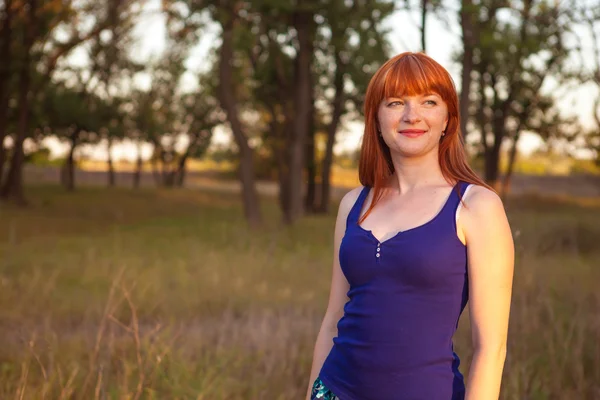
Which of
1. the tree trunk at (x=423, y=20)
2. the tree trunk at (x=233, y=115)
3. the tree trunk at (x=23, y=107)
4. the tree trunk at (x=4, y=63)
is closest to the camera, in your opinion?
the tree trunk at (x=423, y=20)

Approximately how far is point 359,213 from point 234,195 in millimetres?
41002

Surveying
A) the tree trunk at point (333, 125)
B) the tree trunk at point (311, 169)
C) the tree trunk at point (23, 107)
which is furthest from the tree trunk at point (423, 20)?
the tree trunk at point (23, 107)

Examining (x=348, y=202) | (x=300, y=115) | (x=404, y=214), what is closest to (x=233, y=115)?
(x=300, y=115)

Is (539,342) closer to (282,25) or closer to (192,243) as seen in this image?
(192,243)

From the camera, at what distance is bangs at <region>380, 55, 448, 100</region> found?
7.48ft

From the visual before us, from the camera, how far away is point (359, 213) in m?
2.49

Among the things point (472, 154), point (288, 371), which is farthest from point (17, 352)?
point (472, 154)

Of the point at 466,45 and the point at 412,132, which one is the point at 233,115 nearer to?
the point at 466,45

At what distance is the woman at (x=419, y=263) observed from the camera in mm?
2123

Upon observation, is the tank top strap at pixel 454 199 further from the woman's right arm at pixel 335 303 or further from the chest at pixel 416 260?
the woman's right arm at pixel 335 303

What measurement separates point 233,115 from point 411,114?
1620 cm

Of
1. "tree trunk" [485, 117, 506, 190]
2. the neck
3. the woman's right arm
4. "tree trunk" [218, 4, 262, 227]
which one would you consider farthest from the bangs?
"tree trunk" [485, 117, 506, 190]

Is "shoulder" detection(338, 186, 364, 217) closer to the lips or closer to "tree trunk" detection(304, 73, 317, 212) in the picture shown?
the lips

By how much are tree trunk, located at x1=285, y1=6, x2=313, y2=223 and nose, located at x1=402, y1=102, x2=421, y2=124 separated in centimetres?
1846
